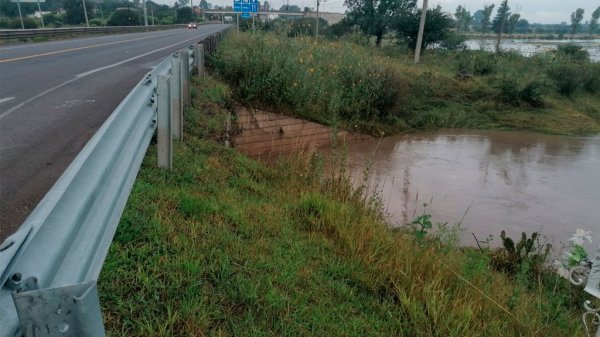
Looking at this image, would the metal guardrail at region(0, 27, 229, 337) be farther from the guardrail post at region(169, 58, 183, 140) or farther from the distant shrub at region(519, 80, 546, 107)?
the distant shrub at region(519, 80, 546, 107)

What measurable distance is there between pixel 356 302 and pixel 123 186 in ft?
5.44

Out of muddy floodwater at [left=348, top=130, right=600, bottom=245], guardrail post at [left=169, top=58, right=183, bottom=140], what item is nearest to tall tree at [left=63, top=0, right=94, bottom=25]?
muddy floodwater at [left=348, top=130, right=600, bottom=245]

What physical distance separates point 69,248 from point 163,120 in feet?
8.47

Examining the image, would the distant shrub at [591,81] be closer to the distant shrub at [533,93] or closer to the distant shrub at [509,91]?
the distant shrub at [533,93]

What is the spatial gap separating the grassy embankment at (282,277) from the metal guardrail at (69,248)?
0.49 m

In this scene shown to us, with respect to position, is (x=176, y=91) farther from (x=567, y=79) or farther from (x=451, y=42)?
(x=451, y=42)

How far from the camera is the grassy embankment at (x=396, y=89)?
34.8 feet

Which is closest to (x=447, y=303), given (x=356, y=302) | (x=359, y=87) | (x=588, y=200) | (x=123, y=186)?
(x=356, y=302)

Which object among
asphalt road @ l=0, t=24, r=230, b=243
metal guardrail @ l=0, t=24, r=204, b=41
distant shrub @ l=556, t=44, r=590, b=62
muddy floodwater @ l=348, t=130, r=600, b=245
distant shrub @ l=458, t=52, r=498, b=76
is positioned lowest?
muddy floodwater @ l=348, t=130, r=600, b=245

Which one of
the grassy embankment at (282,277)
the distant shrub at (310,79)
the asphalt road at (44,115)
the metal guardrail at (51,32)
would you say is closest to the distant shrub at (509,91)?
the distant shrub at (310,79)

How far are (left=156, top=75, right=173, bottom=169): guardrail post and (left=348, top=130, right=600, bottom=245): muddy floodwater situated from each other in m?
3.26

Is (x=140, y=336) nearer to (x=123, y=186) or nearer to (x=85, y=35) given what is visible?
(x=123, y=186)

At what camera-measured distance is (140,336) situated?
2117 millimetres

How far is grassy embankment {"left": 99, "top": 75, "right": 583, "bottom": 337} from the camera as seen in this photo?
7.77ft
